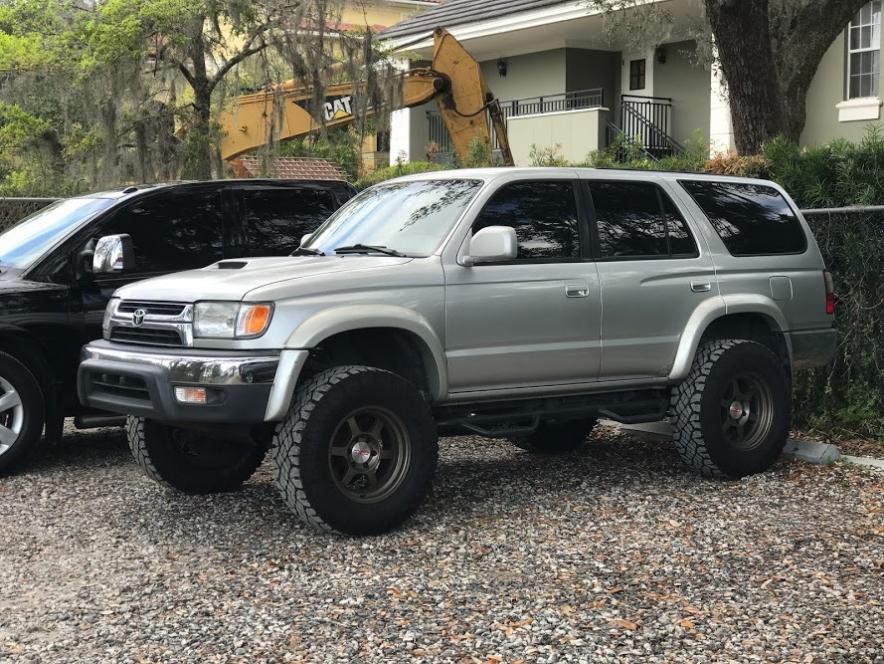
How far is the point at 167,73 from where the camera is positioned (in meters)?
18.2

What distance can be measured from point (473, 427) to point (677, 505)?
130 cm

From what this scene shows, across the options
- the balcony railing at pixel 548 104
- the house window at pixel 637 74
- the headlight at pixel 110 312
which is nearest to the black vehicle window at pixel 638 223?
the headlight at pixel 110 312

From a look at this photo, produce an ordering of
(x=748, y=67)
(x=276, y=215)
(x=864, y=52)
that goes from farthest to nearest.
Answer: (x=864, y=52)
(x=748, y=67)
(x=276, y=215)

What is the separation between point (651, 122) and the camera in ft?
81.6

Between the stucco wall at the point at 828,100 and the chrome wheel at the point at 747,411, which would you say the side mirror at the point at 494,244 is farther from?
the stucco wall at the point at 828,100

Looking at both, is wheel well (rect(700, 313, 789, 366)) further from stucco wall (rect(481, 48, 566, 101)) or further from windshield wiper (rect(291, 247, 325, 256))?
stucco wall (rect(481, 48, 566, 101))

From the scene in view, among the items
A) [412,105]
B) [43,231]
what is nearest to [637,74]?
[412,105]

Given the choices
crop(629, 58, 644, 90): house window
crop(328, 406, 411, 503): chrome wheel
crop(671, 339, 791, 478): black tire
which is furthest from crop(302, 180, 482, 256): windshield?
crop(629, 58, 644, 90): house window

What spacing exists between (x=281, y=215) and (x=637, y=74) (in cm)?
1882

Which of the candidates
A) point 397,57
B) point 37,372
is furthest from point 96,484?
point 397,57

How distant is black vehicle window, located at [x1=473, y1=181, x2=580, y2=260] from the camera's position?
22.9ft

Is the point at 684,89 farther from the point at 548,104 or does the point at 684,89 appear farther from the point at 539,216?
the point at 539,216

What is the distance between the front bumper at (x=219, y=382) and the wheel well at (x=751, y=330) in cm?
310

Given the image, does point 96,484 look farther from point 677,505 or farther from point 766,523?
point 766,523
